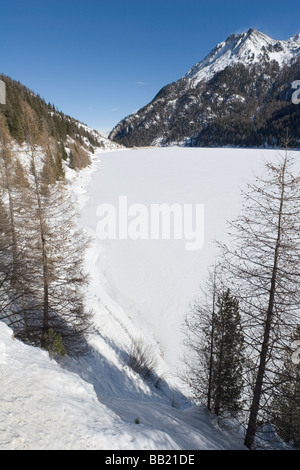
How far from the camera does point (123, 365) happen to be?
12227 mm

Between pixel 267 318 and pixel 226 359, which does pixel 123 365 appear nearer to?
pixel 226 359

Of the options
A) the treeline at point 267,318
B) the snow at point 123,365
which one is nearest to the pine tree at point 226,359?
the treeline at point 267,318

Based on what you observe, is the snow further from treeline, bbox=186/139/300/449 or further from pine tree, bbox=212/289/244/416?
treeline, bbox=186/139/300/449

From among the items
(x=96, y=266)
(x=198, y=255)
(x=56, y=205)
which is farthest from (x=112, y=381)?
(x=198, y=255)

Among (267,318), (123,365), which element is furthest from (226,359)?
(123,365)

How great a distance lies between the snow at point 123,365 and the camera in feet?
12.9

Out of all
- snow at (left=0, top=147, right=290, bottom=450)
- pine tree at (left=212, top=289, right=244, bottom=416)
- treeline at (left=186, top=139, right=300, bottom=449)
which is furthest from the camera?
pine tree at (left=212, top=289, right=244, bottom=416)

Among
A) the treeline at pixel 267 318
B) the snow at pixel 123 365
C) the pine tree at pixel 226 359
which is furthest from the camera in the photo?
the pine tree at pixel 226 359

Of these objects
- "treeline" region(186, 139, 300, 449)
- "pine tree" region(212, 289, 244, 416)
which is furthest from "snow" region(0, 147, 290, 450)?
"treeline" region(186, 139, 300, 449)

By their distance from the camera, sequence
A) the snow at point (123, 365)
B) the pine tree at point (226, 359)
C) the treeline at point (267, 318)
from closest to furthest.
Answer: the snow at point (123, 365)
the treeline at point (267, 318)
the pine tree at point (226, 359)

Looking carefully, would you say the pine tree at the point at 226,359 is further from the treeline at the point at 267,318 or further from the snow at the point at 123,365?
the snow at the point at 123,365

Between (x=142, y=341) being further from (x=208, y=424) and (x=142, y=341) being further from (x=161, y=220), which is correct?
(x=161, y=220)

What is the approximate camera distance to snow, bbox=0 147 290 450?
155 inches

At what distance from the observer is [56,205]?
9.26 m
